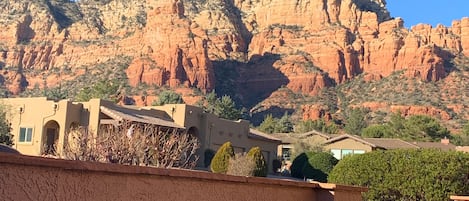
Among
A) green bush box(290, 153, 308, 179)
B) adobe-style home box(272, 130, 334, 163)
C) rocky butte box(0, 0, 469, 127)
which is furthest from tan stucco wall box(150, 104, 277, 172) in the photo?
rocky butte box(0, 0, 469, 127)

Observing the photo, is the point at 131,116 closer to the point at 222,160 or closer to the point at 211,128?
the point at 222,160

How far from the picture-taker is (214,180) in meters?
8.72

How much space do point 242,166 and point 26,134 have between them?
16.0 m

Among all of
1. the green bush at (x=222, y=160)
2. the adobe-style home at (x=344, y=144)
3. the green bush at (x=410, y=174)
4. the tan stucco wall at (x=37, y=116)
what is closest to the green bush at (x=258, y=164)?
the green bush at (x=222, y=160)

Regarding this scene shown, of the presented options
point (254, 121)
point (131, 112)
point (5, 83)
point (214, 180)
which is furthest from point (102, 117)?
point (5, 83)

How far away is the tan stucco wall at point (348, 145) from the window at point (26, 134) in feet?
96.8

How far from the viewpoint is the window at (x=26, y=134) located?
152ft

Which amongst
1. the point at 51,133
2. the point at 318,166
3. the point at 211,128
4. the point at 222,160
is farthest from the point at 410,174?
the point at 211,128

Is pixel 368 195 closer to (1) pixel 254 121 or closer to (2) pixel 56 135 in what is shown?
(2) pixel 56 135

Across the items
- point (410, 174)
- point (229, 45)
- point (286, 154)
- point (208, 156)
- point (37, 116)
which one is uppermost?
point (229, 45)

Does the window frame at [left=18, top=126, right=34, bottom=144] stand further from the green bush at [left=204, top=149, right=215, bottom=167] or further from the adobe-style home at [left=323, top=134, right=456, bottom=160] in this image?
the adobe-style home at [left=323, top=134, right=456, bottom=160]

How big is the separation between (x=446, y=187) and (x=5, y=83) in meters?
125

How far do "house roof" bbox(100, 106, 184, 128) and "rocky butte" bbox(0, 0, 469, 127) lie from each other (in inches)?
2795

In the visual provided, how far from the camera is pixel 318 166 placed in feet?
158
